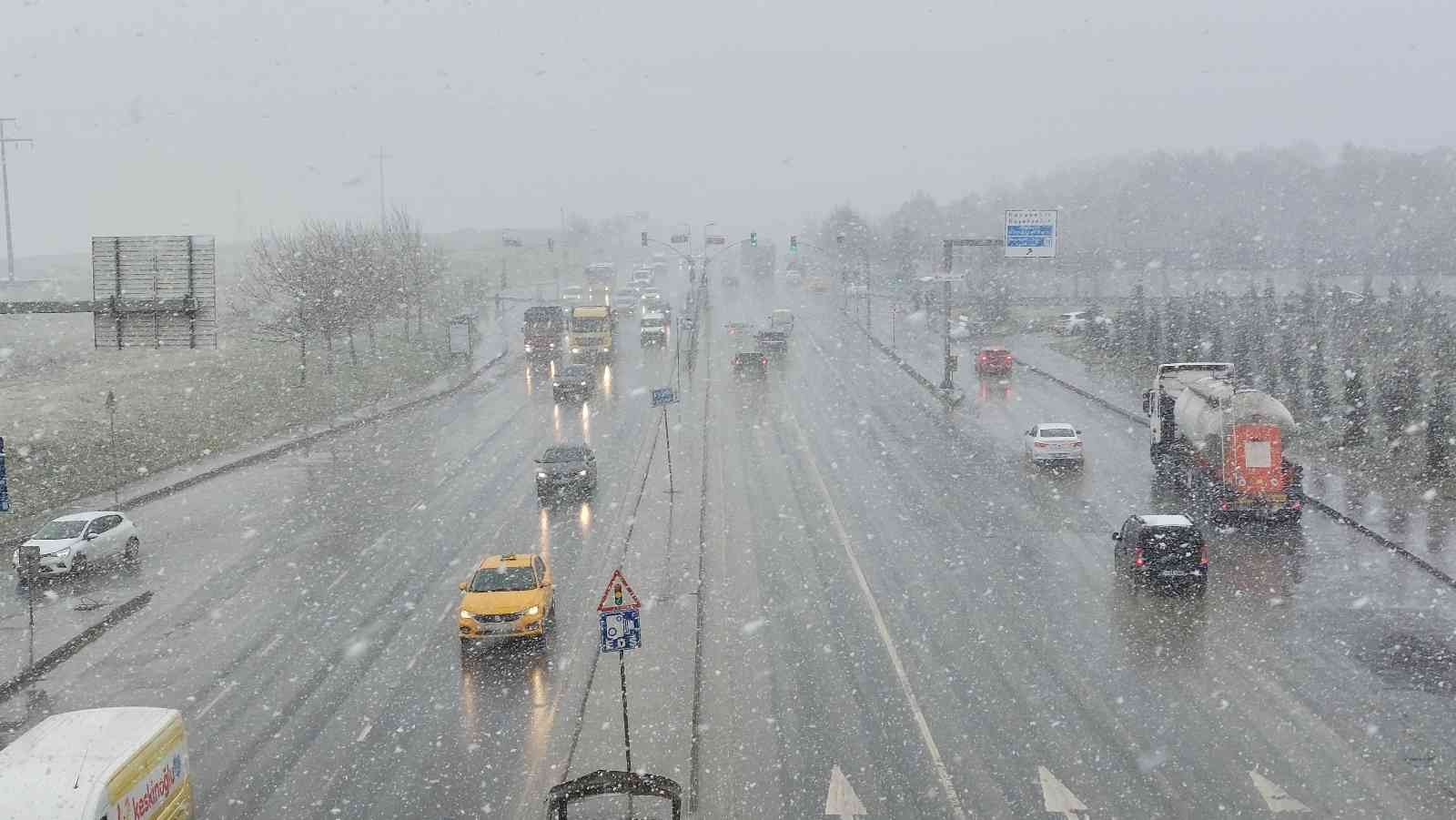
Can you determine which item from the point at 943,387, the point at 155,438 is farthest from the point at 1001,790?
the point at 943,387

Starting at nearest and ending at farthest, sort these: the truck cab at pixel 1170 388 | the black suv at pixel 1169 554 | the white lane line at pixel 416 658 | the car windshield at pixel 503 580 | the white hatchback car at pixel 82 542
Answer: the white lane line at pixel 416 658 → the car windshield at pixel 503 580 → the black suv at pixel 1169 554 → the white hatchback car at pixel 82 542 → the truck cab at pixel 1170 388

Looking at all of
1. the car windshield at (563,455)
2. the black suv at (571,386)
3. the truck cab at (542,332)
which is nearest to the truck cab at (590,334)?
the truck cab at (542,332)

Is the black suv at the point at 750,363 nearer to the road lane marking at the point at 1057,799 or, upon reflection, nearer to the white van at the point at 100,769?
the road lane marking at the point at 1057,799

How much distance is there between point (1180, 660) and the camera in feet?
58.4

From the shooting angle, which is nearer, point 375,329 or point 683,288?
point 375,329

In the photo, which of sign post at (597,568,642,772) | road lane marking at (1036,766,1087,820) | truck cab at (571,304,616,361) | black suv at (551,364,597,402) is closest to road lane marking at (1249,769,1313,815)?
road lane marking at (1036,766,1087,820)

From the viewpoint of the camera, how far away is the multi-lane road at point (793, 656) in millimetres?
13648

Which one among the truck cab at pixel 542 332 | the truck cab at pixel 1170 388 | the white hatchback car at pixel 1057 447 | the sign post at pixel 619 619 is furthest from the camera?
the truck cab at pixel 542 332

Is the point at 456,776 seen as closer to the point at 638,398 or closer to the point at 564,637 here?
the point at 564,637

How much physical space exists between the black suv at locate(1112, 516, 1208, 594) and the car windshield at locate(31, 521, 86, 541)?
22.7 meters

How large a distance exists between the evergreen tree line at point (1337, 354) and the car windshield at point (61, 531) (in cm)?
3457

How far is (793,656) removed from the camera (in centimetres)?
1817

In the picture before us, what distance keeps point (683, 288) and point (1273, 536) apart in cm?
9811

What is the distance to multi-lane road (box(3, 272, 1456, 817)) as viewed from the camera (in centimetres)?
1365
